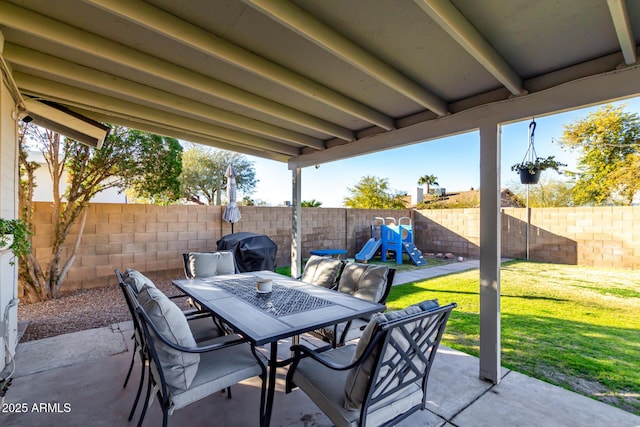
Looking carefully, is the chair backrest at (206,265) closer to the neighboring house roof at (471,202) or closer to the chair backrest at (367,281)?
the chair backrest at (367,281)

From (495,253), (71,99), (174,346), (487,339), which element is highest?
(71,99)

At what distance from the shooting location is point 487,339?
2.69 meters

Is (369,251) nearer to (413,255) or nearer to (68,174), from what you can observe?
Answer: (413,255)

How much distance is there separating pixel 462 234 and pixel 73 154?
11.1 meters

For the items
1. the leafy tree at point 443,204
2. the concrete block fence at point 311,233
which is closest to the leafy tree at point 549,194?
the leafy tree at point 443,204

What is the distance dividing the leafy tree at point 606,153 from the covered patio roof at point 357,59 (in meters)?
11.4

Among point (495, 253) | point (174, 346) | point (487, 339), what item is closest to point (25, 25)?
point (174, 346)

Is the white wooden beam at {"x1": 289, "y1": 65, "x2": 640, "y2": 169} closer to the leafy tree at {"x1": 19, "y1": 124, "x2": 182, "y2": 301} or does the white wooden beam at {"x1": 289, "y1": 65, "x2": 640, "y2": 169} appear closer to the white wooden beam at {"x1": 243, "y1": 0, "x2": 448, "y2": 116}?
the white wooden beam at {"x1": 243, "y1": 0, "x2": 448, "y2": 116}

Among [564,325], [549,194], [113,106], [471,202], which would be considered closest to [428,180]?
[471,202]

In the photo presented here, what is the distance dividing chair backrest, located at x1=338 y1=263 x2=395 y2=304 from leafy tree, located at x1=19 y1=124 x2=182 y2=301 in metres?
4.92

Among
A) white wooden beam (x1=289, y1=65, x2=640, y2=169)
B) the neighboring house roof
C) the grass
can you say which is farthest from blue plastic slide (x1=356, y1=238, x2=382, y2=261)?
the neighboring house roof

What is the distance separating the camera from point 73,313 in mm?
4277

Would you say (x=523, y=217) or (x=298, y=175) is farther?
(x=523, y=217)

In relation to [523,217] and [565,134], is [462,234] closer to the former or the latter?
[523,217]
